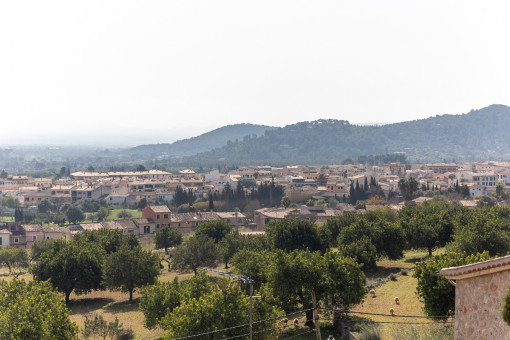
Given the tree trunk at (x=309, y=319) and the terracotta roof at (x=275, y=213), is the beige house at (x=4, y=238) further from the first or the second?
the tree trunk at (x=309, y=319)

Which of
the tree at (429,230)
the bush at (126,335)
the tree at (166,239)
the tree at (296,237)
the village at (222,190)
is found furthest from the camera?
the village at (222,190)

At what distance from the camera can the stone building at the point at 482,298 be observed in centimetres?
1170

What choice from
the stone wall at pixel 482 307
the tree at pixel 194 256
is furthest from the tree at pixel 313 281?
the tree at pixel 194 256

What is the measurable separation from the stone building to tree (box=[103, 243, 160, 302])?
34132mm

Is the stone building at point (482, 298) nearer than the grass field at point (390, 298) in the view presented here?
Yes

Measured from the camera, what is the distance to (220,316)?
23375 millimetres

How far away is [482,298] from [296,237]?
133ft

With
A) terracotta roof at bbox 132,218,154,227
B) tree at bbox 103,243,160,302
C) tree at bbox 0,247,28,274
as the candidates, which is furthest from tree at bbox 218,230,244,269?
terracotta roof at bbox 132,218,154,227

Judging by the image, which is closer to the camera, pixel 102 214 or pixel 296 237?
pixel 296 237

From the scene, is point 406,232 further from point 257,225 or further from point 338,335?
point 257,225

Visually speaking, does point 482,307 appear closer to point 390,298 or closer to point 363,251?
point 390,298

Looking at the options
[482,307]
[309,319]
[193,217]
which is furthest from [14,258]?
[482,307]

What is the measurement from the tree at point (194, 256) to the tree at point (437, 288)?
25.8m

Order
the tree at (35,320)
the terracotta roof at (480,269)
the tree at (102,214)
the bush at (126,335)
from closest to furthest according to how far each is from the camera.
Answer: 1. the terracotta roof at (480,269)
2. the tree at (35,320)
3. the bush at (126,335)
4. the tree at (102,214)
